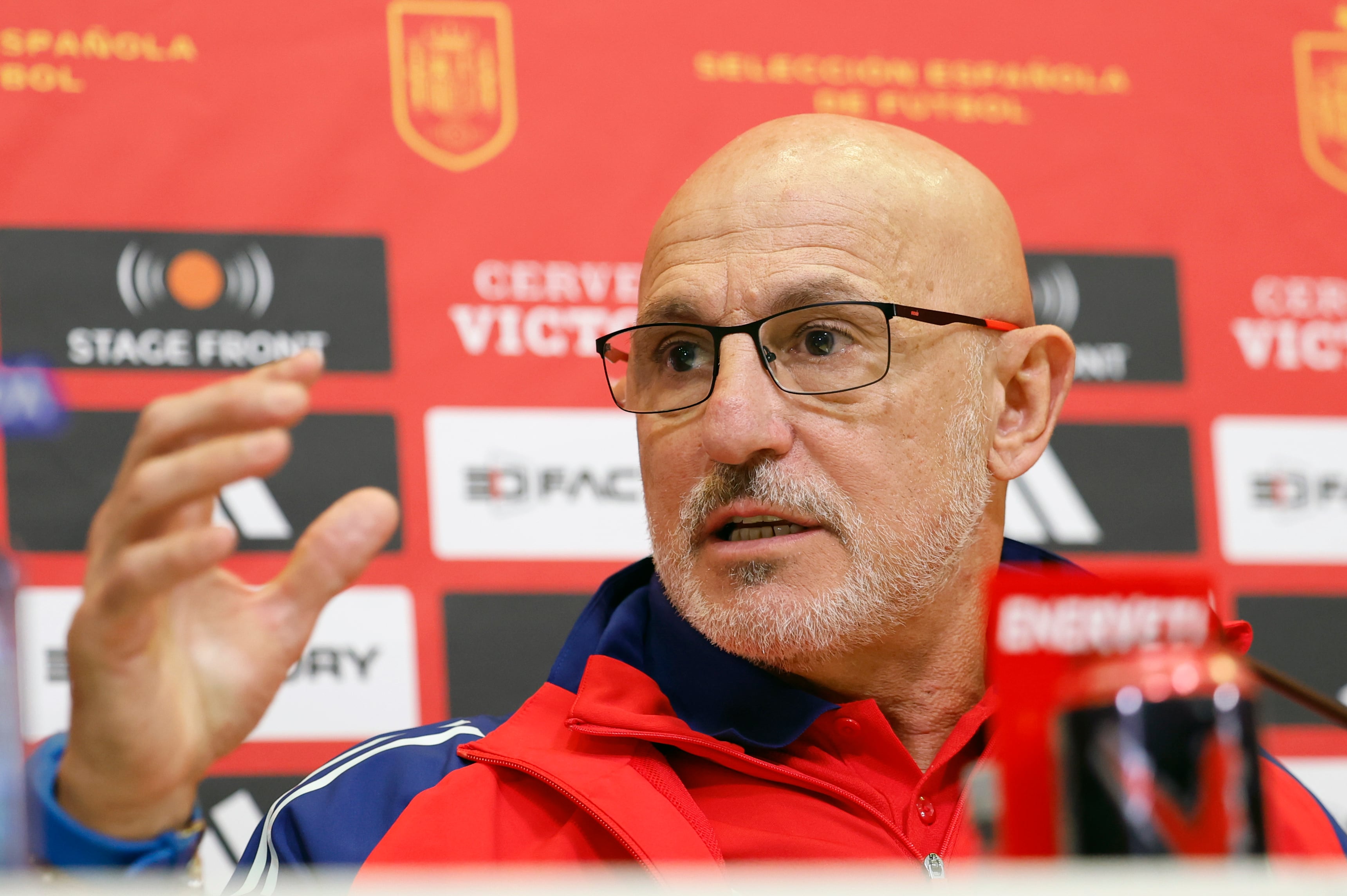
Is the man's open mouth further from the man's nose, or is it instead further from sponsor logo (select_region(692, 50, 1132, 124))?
sponsor logo (select_region(692, 50, 1132, 124))

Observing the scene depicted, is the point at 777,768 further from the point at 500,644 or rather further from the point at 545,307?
the point at 545,307

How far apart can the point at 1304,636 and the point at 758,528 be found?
1070mm

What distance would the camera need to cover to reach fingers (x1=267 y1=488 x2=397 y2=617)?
34.1 inches

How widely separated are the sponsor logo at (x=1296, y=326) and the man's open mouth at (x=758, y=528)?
1.05 m

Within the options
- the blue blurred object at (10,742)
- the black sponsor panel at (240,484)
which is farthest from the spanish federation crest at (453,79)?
the blue blurred object at (10,742)

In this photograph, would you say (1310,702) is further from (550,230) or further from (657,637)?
(550,230)

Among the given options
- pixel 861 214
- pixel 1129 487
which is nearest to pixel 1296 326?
pixel 1129 487

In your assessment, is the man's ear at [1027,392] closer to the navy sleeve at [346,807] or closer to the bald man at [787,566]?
the bald man at [787,566]

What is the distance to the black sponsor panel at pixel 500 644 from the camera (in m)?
1.78

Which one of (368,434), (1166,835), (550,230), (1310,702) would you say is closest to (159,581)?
(1166,835)

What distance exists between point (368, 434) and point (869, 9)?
0.94m

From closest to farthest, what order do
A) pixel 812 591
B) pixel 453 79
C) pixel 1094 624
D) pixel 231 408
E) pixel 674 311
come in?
pixel 1094 624
pixel 231 408
pixel 812 591
pixel 674 311
pixel 453 79

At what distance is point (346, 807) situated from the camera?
1.31 meters

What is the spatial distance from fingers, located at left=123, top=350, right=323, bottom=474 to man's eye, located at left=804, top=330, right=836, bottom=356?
671 millimetres
